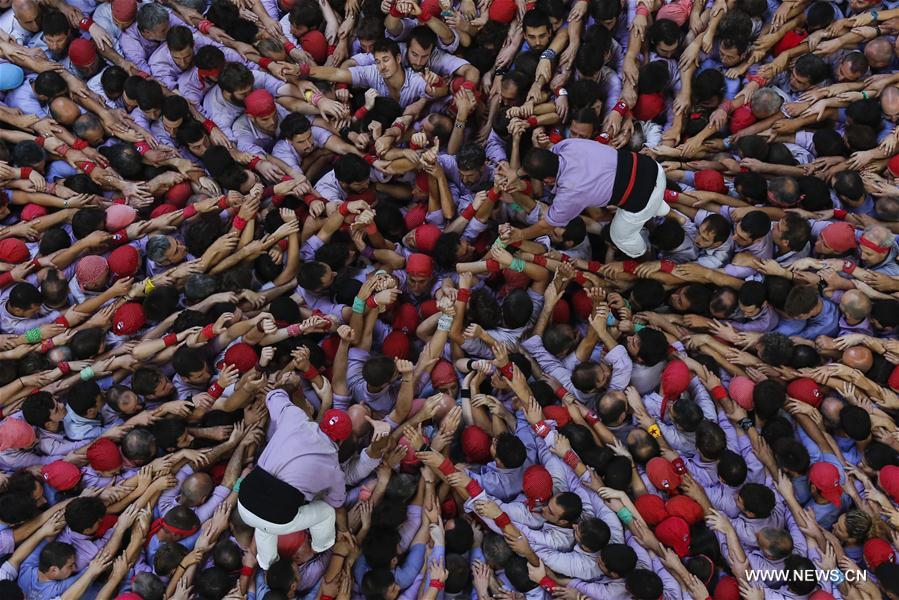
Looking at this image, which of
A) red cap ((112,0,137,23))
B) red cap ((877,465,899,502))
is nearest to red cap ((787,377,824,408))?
red cap ((877,465,899,502))

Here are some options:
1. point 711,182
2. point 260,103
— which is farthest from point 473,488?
point 260,103

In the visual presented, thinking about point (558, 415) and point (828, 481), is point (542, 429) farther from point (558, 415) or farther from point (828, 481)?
point (828, 481)

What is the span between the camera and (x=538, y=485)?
5.93 m

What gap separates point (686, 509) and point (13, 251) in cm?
523

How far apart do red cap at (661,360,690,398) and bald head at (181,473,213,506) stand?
3.17m

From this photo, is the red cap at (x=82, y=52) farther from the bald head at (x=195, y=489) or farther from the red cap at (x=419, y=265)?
the bald head at (x=195, y=489)

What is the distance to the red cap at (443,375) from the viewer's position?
21.1ft

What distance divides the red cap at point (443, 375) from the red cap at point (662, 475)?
148 cm

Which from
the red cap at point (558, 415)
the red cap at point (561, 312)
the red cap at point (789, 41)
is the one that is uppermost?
the red cap at point (789, 41)

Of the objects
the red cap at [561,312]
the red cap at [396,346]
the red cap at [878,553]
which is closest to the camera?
the red cap at [878,553]

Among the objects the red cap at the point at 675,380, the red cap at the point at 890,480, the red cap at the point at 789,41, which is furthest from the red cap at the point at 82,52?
the red cap at the point at 890,480

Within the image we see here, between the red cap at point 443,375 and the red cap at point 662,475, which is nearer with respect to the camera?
the red cap at point 662,475

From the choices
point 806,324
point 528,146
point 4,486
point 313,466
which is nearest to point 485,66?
point 528,146

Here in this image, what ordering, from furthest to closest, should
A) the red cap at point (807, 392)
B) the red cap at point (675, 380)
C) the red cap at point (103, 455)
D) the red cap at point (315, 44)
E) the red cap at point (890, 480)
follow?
the red cap at point (315, 44) < the red cap at point (675, 380) < the red cap at point (807, 392) < the red cap at point (103, 455) < the red cap at point (890, 480)
